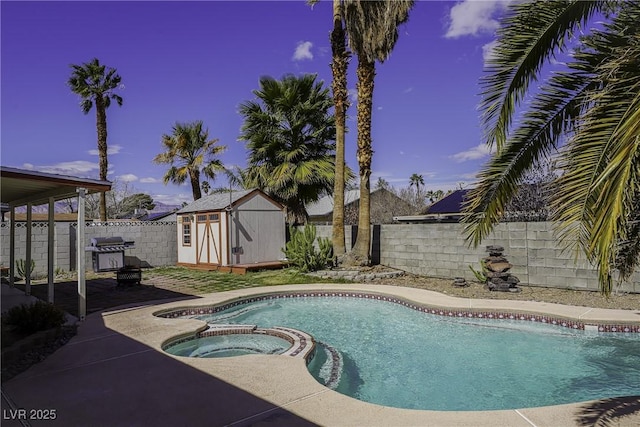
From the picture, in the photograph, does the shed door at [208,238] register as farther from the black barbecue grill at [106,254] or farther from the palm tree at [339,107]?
the palm tree at [339,107]

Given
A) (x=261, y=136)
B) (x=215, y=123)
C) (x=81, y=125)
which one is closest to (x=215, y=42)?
(x=261, y=136)

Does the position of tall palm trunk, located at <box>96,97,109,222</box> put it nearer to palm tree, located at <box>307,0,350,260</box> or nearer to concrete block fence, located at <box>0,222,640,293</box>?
concrete block fence, located at <box>0,222,640,293</box>

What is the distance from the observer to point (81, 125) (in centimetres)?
2414

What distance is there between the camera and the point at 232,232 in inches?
582

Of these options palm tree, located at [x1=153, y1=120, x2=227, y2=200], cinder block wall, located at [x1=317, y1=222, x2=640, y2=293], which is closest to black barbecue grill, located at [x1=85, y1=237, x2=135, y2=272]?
cinder block wall, located at [x1=317, y1=222, x2=640, y2=293]

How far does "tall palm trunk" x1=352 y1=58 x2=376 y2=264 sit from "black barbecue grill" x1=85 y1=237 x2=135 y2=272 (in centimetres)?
769

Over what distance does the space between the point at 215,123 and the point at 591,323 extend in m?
21.0

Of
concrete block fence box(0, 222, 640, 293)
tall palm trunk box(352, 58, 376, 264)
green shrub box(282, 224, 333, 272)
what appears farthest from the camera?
green shrub box(282, 224, 333, 272)

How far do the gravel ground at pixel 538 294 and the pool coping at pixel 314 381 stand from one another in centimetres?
72

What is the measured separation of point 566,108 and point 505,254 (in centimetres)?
759

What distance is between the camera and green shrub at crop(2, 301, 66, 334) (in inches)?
220

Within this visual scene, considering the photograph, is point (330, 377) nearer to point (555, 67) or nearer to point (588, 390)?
point (588, 390)

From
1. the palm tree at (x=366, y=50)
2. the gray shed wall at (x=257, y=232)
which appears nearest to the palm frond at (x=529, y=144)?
the palm tree at (x=366, y=50)

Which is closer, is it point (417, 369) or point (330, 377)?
point (330, 377)
